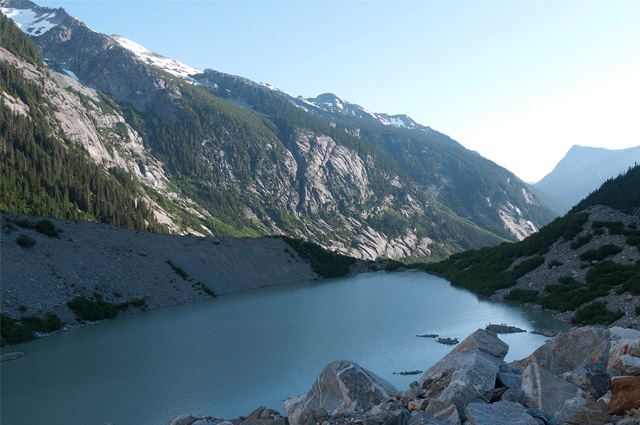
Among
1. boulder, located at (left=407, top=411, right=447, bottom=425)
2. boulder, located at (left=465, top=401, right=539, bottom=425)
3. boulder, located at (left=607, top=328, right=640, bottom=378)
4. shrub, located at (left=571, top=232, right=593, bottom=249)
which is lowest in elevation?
boulder, located at (left=407, top=411, right=447, bottom=425)

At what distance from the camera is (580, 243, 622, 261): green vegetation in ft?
163

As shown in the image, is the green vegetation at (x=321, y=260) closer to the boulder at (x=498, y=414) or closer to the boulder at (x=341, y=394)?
the boulder at (x=341, y=394)

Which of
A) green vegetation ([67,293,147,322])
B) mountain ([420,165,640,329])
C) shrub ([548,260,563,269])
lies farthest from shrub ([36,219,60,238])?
shrub ([548,260,563,269])

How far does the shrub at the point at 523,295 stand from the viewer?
52594 millimetres

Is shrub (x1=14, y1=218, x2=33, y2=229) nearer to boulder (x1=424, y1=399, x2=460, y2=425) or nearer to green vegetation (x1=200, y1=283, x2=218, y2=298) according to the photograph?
green vegetation (x1=200, y1=283, x2=218, y2=298)

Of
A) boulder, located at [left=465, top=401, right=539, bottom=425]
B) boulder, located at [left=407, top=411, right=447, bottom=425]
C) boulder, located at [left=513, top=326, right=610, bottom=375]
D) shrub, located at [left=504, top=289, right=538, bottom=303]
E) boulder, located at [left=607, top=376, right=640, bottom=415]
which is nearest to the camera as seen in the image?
boulder, located at [left=607, top=376, right=640, bottom=415]

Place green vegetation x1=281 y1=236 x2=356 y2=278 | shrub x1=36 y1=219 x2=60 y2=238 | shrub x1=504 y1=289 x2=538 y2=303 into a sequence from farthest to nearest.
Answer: green vegetation x1=281 y1=236 x2=356 y2=278
shrub x1=36 y1=219 x2=60 y2=238
shrub x1=504 y1=289 x2=538 y2=303

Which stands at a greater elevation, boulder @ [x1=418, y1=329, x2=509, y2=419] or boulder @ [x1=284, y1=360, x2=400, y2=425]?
boulder @ [x1=418, y1=329, x2=509, y2=419]

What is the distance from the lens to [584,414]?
12.2 meters

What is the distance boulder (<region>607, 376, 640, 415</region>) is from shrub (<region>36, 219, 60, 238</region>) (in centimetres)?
6662

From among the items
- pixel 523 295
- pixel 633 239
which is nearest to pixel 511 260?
pixel 523 295

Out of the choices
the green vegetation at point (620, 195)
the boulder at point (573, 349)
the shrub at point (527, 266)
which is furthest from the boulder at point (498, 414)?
the green vegetation at point (620, 195)

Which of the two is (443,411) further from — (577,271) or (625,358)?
(577,271)

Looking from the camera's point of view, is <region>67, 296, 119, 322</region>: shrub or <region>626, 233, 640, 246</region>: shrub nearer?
<region>626, 233, 640, 246</region>: shrub
